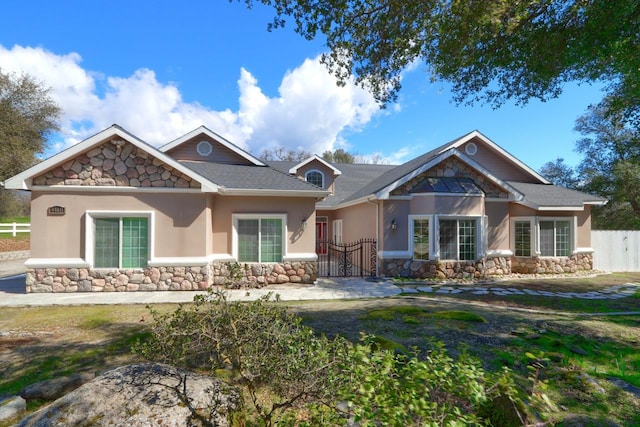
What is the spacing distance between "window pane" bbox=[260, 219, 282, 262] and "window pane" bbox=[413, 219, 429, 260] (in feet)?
18.9

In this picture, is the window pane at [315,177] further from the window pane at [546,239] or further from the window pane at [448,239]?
the window pane at [546,239]

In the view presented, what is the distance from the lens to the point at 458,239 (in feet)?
41.0

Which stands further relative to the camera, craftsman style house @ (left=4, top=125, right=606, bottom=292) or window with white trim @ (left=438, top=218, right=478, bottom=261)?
window with white trim @ (left=438, top=218, right=478, bottom=261)

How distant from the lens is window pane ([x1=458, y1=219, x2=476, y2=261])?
41.1 feet

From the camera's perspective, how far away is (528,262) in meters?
14.0

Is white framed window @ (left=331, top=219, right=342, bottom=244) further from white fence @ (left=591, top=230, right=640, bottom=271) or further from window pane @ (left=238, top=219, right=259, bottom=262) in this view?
white fence @ (left=591, top=230, right=640, bottom=271)

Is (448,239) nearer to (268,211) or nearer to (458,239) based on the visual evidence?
(458,239)

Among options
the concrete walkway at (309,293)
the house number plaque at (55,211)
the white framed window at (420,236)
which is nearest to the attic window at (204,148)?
the house number plaque at (55,211)

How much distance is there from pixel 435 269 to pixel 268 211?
23.6 feet

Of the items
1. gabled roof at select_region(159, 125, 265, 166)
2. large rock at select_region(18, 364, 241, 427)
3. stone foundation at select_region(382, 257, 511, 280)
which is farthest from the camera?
gabled roof at select_region(159, 125, 265, 166)

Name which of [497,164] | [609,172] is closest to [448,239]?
[497,164]

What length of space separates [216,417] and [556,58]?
36.4 ft

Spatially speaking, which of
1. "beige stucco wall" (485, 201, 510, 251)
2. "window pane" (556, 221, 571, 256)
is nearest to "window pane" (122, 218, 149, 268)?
"beige stucco wall" (485, 201, 510, 251)

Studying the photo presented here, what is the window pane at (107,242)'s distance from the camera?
984cm
